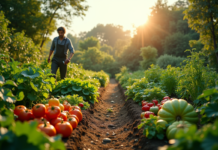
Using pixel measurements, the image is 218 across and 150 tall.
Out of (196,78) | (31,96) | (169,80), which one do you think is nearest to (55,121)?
(31,96)

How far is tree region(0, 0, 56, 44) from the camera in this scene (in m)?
13.7

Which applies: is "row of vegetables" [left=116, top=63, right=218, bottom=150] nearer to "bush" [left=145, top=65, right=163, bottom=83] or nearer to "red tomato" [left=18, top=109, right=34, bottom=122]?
A: "red tomato" [left=18, top=109, right=34, bottom=122]

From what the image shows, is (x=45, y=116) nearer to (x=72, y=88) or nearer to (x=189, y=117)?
(x=72, y=88)

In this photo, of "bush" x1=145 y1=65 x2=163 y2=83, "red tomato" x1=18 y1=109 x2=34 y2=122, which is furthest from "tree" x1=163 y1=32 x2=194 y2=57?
"red tomato" x1=18 y1=109 x2=34 y2=122

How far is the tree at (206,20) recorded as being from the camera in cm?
999

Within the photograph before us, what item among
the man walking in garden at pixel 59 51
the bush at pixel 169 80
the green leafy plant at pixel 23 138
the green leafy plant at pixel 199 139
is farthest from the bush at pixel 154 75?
the green leafy plant at pixel 23 138

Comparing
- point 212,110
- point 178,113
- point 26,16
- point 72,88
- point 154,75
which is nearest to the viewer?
point 212,110

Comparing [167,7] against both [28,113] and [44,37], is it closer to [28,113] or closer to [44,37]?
[44,37]

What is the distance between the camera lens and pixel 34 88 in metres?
2.80

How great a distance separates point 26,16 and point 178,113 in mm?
16373

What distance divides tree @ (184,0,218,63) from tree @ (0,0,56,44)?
1247 cm

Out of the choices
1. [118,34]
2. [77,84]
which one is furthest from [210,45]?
[118,34]

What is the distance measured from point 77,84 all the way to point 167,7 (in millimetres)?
33631

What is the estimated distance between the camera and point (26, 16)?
14602mm
